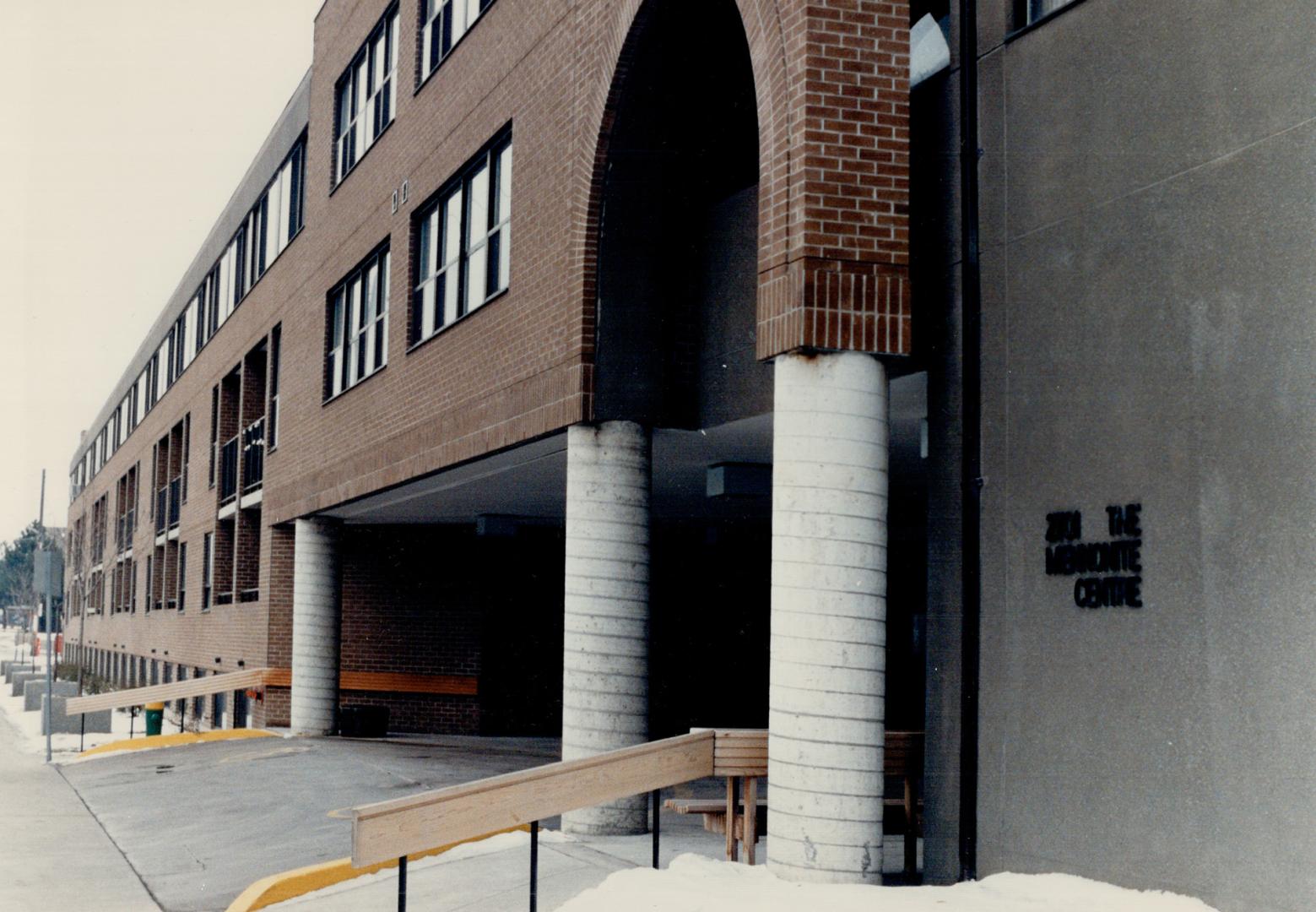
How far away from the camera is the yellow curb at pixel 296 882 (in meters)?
10.0

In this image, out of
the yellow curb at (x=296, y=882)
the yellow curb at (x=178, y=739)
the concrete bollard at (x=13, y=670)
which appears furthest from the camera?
the concrete bollard at (x=13, y=670)

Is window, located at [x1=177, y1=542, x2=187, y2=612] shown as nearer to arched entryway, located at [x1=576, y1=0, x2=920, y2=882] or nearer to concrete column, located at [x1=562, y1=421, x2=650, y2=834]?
arched entryway, located at [x1=576, y1=0, x2=920, y2=882]

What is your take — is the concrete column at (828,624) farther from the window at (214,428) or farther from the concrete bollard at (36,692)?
the concrete bollard at (36,692)

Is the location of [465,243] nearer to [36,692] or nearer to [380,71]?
[380,71]

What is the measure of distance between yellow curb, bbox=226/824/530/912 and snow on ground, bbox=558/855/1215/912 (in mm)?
1246

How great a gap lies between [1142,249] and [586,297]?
5.86m

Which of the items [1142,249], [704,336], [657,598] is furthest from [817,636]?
[657,598]

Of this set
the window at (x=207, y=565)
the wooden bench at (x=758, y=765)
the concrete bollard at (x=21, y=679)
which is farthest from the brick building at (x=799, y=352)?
the concrete bollard at (x=21, y=679)

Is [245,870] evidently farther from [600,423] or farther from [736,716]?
[736,716]

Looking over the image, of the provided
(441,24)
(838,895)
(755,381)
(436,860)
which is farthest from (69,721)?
(838,895)

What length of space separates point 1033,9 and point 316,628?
1732 centimetres

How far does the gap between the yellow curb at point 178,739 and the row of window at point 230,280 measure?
863 centimetres

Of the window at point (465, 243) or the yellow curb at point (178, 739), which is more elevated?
the window at point (465, 243)

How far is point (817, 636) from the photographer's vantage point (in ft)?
29.3
